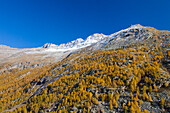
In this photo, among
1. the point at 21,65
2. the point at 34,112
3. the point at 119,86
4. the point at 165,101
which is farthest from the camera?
the point at 21,65

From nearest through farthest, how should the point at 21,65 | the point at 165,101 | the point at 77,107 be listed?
the point at 165,101 → the point at 77,107 → the point at 21,65

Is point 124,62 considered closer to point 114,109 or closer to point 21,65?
point 114,109

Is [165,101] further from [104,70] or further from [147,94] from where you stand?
[104,70]

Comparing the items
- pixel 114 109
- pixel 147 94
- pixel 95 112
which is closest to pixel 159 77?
pixel 147 94

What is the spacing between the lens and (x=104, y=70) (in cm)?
1812

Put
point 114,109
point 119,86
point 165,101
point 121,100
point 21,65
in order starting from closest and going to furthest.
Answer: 1. point 165,101
2. point 114,109
3. point 121,100
4. point 119,86
5. point 21,65

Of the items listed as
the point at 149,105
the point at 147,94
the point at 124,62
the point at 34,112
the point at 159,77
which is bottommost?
the point at 34,112

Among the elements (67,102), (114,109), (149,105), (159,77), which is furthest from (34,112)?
(159,77)

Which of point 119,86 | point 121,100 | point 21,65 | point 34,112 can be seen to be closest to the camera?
point 121,100

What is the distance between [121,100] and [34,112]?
49.1ft

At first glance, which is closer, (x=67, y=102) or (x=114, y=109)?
(x=114, y=109)

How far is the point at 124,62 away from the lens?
61.1 ft

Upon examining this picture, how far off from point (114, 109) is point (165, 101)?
18.8 feet

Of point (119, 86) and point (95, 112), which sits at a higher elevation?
point (119, 86)
